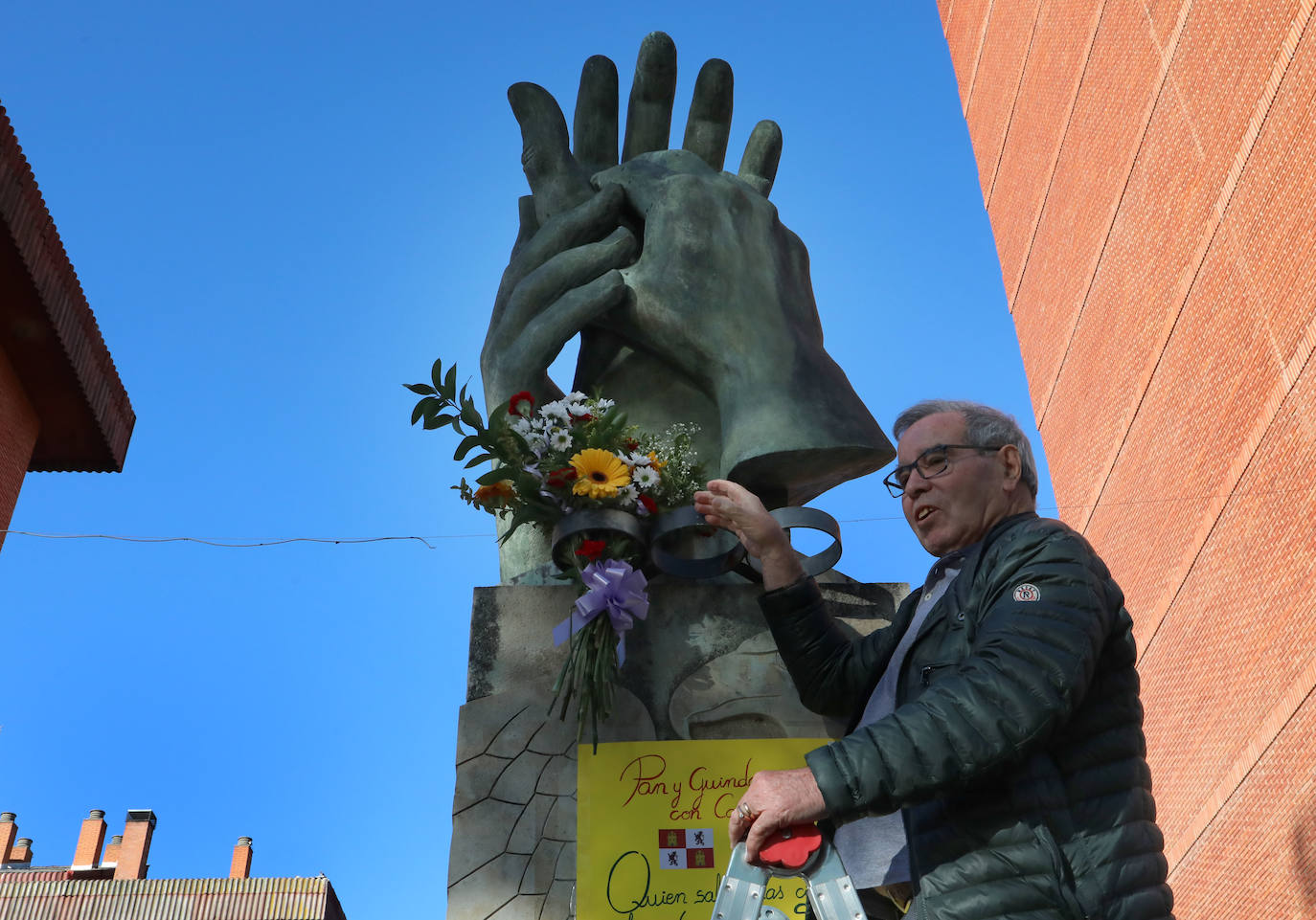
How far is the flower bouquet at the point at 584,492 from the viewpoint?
3902 millimetres

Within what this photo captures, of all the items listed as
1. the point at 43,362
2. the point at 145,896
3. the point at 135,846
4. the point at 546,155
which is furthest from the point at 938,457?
the point at 135,846

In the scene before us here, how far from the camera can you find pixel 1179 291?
14.6m

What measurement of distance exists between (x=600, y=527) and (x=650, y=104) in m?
2.95

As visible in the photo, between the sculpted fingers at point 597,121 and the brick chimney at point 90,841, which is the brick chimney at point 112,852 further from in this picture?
the sculpted fingers at point 597,121

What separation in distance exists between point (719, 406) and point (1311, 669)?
921 centimetres

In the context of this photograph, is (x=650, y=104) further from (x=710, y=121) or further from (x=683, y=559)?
(x=683, y=559)

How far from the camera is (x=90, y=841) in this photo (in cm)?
2162

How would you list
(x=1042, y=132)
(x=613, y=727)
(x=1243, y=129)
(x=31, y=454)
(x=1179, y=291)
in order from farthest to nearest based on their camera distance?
(x=1042, y=132) < (x=1179, y=291) < (x=1243, y=129) < (x=31, y=454) < (x=613, y=727)

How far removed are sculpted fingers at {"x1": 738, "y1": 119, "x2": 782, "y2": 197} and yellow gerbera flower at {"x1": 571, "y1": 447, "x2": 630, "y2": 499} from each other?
2.52 m

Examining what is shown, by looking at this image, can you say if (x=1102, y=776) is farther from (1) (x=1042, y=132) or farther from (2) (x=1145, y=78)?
(1) (x=1042, y=132)

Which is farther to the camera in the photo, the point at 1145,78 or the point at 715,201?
the point at 1145,78

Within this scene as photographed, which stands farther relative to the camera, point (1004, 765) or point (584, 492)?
point (584, 492)

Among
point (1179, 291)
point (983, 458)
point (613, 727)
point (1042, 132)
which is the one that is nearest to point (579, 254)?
point (613, 727)

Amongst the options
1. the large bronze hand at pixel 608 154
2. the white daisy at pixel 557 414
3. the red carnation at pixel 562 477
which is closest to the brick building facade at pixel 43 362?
the large bronze hand at pixel 608 154
